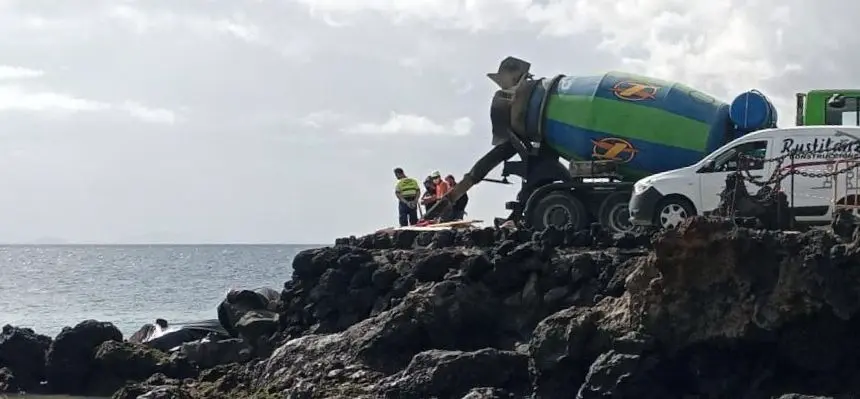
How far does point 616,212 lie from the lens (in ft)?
77.8

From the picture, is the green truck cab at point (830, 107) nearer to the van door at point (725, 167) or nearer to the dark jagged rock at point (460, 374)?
the van door at point (725, 167)

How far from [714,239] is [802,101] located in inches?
392

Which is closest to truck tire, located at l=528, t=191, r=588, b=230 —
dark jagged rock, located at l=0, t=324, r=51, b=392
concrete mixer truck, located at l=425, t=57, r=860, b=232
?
concrete mixer truck, located at l=425, t=57, r=860, b=232

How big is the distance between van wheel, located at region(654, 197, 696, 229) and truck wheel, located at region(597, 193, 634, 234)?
8.55 ft

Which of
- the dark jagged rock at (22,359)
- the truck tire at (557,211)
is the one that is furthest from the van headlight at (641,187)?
the dark jagged rock at (22,359)

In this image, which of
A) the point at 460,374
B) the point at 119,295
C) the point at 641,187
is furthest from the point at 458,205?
the point at 119,295

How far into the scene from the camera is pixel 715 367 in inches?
592

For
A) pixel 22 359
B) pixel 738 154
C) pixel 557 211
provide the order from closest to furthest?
pixel 738 154, pixel 22 359, pixel 557 211

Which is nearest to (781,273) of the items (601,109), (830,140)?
(830,140)

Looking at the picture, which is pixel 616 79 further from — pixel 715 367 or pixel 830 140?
pixel 715 367

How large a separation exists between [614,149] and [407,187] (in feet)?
19.0

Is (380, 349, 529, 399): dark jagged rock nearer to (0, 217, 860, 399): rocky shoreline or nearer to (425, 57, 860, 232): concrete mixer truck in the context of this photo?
(0, 217, 860, 399): rocky shoreline

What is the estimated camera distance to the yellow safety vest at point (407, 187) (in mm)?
28828

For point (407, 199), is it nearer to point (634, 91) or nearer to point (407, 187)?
point (407, 187)
